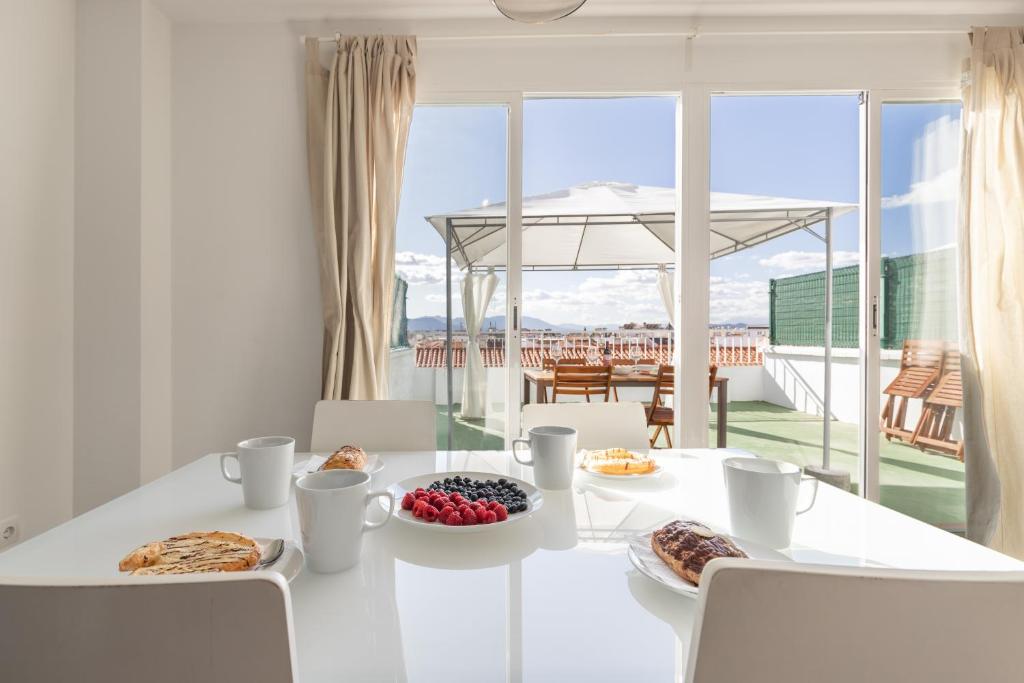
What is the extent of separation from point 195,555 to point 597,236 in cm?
512

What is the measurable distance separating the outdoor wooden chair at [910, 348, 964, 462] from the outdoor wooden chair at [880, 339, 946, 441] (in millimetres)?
34

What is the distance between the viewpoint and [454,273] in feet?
9.04

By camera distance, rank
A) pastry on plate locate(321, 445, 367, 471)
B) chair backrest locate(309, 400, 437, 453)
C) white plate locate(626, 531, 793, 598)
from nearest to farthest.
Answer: white plate locate(626, 531, 793, 598) → pastry on plate locate(321, 445, 367, 471) → chair backrest locate(309, 400, 437, 453)

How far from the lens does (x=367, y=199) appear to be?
248cm

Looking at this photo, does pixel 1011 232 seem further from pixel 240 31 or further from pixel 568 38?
pixel 240 31

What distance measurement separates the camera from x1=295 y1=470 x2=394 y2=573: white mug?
714mm

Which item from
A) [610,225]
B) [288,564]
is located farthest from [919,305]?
[288,564]

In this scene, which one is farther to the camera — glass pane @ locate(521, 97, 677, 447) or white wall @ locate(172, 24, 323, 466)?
glass pane @ locate(521, 97, 677, 447)

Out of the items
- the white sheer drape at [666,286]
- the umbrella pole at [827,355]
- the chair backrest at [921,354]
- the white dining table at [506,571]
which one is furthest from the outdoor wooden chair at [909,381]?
the white sheer drape at [666,286]

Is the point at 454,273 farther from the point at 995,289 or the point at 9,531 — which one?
the point at 995,289

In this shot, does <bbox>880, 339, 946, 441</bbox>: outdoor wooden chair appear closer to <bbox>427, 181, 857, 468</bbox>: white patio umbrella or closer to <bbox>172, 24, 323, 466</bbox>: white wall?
<bbox>427, 181, 857, 468</bbox>: white patio umbrella

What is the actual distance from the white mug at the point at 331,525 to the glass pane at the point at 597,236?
1992 millimetres

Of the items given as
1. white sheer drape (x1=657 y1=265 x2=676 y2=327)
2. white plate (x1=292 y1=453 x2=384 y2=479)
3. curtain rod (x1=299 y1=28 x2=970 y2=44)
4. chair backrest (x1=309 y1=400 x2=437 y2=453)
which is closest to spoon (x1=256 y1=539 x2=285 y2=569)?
white plate (x1=292 y1=453 x2=384 y2=479)

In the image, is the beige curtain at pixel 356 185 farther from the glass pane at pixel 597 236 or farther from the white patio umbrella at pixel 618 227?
the glass pane at pixel 597 236
